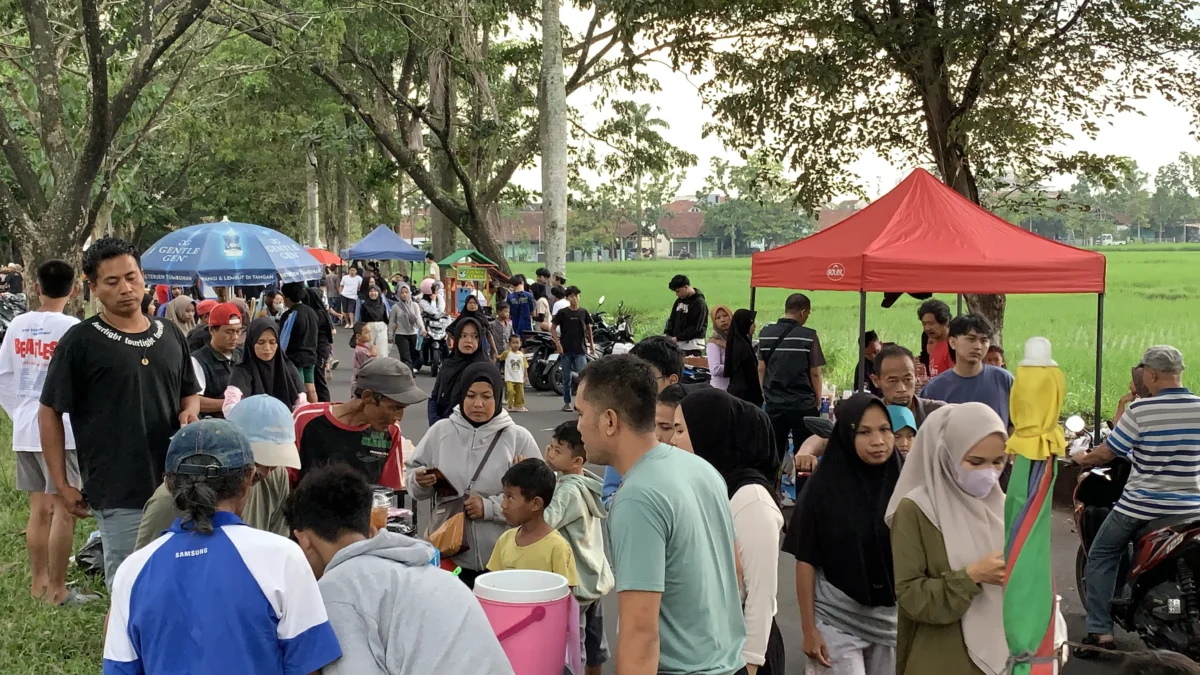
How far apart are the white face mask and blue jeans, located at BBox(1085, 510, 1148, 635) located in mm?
2375

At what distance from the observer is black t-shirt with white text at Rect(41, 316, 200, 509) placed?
A: 4102mm

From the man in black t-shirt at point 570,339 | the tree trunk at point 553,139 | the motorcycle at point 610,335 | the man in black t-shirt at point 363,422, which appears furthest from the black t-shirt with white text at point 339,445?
the tree trunk at point 553,139

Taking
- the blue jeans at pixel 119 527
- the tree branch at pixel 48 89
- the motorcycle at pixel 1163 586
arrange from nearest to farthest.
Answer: the blue jeans at pixel 119 527, the motorcycle at pixel 1163 586, the tree branch at pixel 48 89

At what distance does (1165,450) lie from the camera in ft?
15.6

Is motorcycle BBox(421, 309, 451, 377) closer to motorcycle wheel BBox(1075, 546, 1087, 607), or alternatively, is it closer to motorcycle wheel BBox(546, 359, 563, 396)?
motorcycle wheel BBox(546, 359, 563, 396)

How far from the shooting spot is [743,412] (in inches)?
129

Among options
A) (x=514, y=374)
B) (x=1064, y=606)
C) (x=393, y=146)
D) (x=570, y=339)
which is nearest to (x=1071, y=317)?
(x=570, y=339)

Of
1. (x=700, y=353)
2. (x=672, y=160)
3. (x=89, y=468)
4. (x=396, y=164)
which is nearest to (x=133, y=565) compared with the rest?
(x=89, y=468)

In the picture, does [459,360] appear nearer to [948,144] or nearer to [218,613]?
[218,613]

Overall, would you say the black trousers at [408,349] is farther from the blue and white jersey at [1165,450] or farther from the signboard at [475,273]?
the blue and white jersey at [1165,450]

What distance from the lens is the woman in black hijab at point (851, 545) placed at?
3.35 m

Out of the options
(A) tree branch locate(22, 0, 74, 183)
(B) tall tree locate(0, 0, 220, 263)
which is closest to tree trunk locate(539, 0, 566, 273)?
(B) tall tree locate(0, 0, 220, 263)

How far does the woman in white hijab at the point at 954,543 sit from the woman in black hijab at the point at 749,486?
15.4 inches

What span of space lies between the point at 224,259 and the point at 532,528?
8731 millimetres
